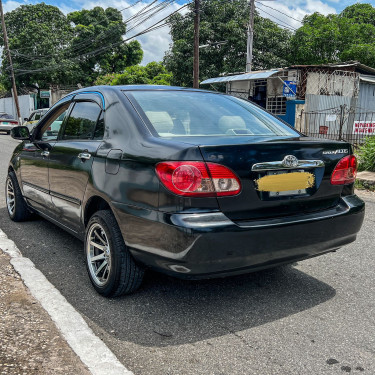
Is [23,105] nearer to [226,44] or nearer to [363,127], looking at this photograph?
[226,44]

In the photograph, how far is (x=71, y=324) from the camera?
8.92 ft

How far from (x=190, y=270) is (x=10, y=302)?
1.38m

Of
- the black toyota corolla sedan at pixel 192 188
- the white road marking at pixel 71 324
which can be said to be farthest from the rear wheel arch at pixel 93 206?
the white road marking at pixel 71 324

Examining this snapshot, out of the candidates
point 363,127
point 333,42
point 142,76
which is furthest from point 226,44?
point 363,127

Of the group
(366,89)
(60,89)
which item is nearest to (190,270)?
(366,89)

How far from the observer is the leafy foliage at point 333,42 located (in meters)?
27.7

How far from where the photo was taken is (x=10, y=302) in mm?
3021

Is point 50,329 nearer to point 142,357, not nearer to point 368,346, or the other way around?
point 142,357

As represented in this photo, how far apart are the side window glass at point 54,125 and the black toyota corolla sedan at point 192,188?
0.41 metres

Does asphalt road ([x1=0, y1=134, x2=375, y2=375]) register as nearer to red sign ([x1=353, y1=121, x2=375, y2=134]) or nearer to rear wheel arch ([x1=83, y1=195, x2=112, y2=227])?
rear wheel arch ([x1=83, y1=195, x2=112, y2=227])

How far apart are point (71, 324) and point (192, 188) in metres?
1.17

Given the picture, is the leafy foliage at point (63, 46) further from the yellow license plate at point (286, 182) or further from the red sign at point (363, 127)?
the yellow license plate at point (286, 182)

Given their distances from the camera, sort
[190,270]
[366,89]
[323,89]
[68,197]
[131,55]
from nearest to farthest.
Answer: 1. [190,270]
2. [68,197]
3. [323,89]
4. [366,89]
5. [131,55]

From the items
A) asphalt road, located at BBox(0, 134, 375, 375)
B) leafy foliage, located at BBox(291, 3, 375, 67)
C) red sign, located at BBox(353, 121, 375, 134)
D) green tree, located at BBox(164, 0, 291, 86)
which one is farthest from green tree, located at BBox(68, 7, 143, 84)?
asphalt road, located at BBox(0, 134, 375, 375)
